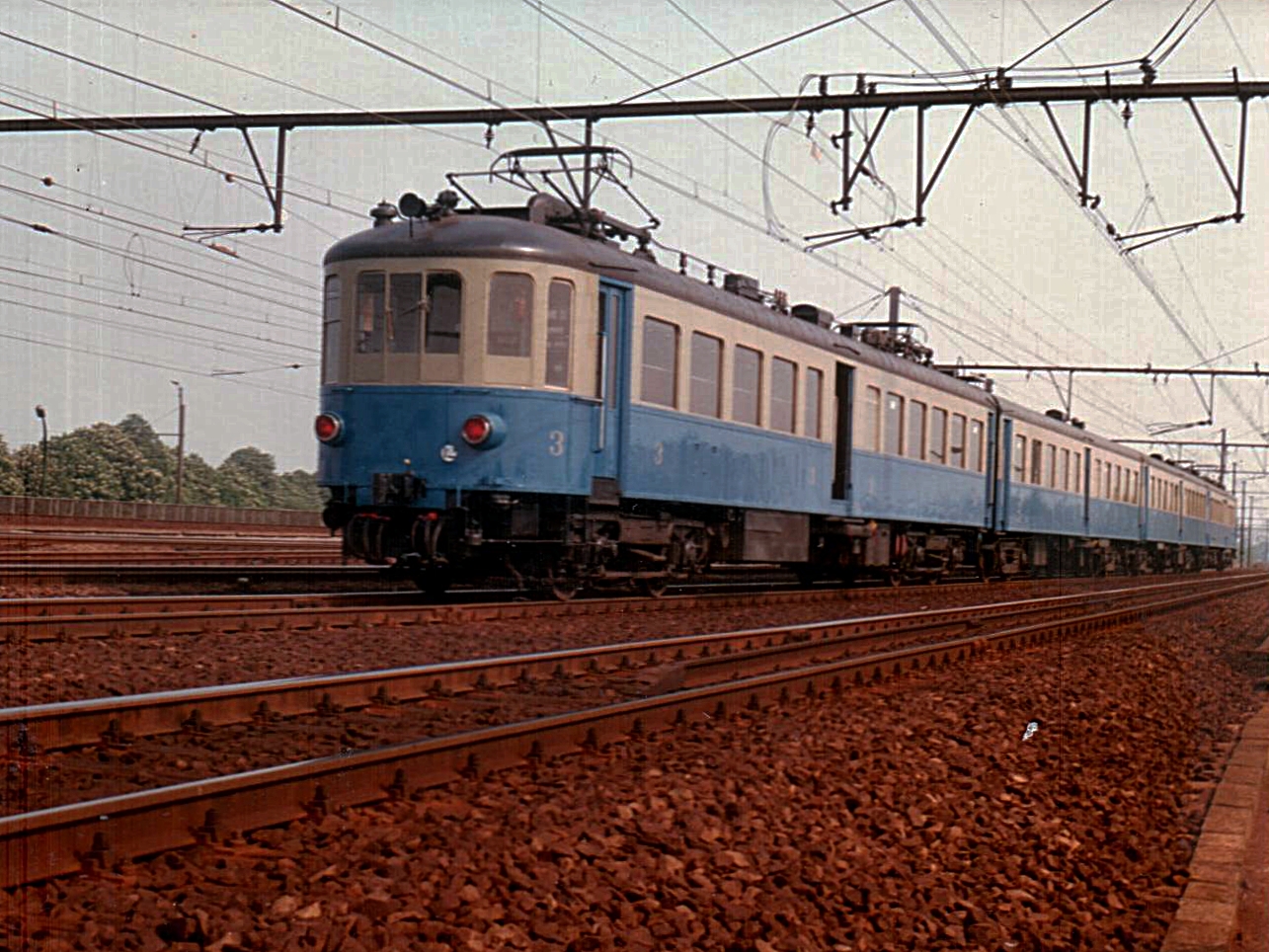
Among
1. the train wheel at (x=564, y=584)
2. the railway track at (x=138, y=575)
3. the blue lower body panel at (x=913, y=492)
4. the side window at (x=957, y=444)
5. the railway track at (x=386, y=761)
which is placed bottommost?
the railway track at (x=386, y=761)

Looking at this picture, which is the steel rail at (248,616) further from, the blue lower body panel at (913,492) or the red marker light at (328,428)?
the blue lower body panel at (913,492)

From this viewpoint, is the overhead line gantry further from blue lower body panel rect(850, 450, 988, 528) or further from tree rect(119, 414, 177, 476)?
tree rect(119, 414, 177, 476)

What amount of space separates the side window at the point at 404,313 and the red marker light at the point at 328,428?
0.85 m

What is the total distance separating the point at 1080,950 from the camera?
15.0 feet

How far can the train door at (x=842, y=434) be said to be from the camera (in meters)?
18.2

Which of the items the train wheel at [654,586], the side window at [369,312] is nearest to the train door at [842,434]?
the train wheel at [654,586]

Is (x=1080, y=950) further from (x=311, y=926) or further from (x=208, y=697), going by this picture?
(x=208, y=697)

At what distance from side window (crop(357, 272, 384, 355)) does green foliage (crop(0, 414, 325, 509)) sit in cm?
3650

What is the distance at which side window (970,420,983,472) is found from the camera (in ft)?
75.5

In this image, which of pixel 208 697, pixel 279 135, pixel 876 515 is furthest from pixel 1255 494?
pixel 208 697

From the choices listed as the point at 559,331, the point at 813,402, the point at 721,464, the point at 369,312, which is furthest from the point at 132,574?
the point at 813,402

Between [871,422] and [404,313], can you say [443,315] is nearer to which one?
[404,313]

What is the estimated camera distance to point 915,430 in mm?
20578

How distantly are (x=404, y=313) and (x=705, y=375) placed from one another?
3514 mm
